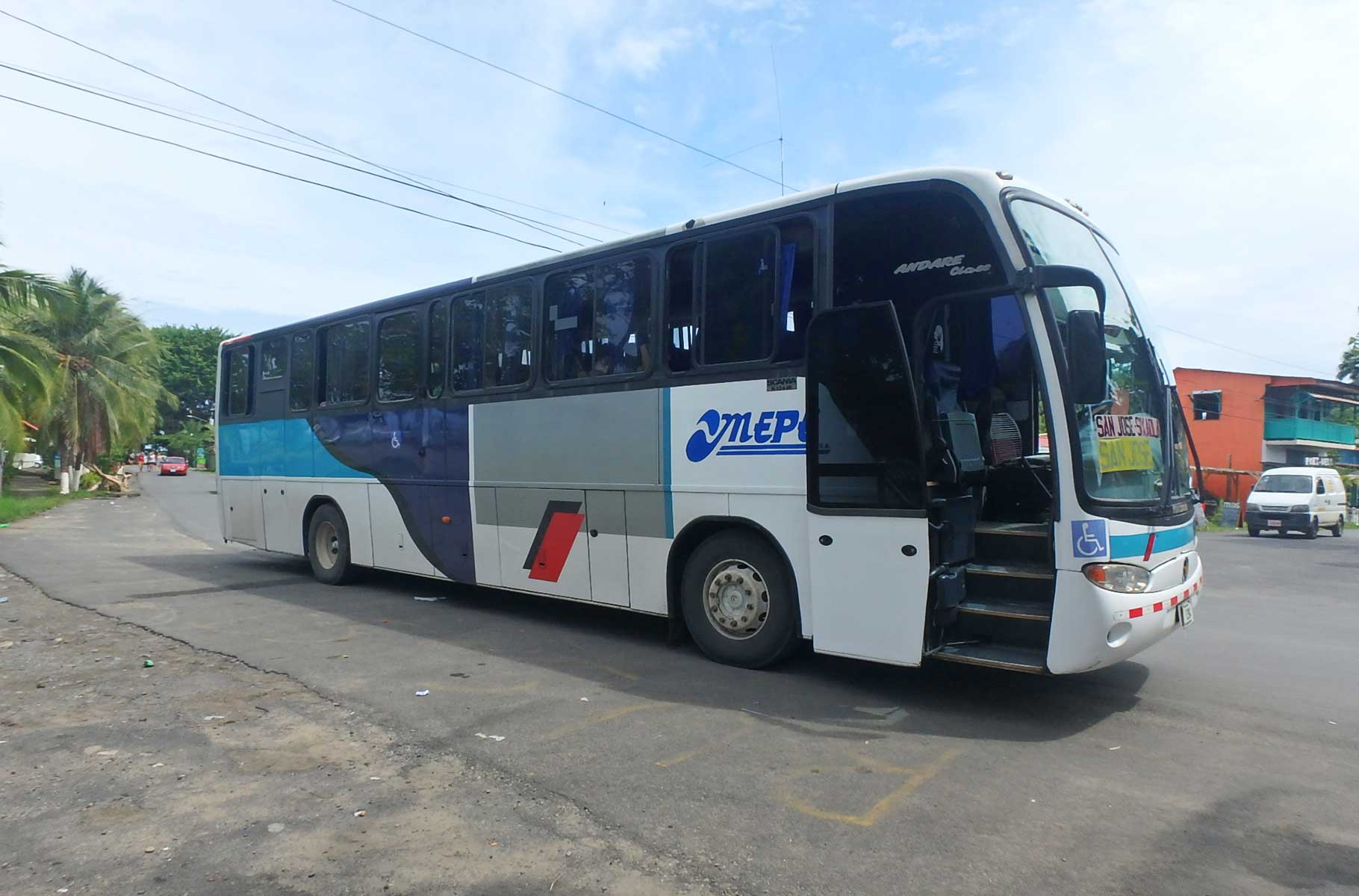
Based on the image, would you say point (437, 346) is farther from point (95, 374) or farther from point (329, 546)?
point (95, 374)

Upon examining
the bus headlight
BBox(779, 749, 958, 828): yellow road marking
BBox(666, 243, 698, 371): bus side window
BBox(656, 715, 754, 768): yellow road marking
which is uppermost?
BBox(666, 243, 698, 371): bus side window

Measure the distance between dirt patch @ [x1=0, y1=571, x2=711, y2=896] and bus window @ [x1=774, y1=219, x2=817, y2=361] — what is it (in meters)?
3.34

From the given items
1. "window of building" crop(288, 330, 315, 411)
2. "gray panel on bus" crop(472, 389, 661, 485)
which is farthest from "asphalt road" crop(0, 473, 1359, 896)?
"window of building" crop(288, 330, 315, 411)

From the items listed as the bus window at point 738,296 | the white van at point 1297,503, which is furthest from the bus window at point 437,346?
the white van at point 1297,503

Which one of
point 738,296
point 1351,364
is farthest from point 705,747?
point 1351,364

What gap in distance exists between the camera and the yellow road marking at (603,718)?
5.16m

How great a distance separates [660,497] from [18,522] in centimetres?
2169

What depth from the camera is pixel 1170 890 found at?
3.38 meters

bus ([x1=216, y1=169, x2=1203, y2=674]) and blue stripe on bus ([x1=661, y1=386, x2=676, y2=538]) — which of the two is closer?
bus ([x1=216, y1=169, x2=1203, y2=674])

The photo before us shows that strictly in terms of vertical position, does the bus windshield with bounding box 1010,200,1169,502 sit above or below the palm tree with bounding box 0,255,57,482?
below

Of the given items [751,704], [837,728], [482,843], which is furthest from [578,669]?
[482,843]

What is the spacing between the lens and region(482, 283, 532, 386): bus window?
8.33m

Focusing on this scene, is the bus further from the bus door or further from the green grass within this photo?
the green grass

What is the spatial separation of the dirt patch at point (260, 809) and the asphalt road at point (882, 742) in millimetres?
242
